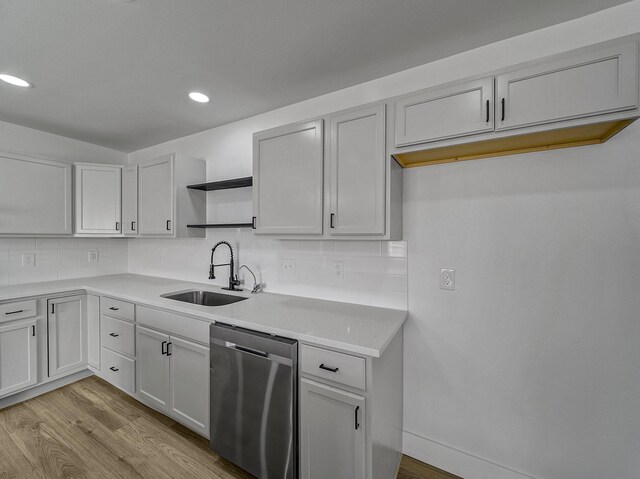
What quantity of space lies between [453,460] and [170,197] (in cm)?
294

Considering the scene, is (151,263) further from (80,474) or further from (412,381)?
(412,381)

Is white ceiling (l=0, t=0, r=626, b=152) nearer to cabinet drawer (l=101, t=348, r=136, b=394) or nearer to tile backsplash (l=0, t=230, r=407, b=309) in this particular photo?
tile backsplash (l=0, t=230, r=407, b=309)

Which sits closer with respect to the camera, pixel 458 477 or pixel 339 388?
pixel 339 388

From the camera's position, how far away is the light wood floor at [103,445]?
1.72m

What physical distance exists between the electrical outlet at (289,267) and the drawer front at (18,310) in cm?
219

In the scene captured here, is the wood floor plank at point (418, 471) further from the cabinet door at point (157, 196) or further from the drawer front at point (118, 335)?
the cabinet door at point (157, 196)

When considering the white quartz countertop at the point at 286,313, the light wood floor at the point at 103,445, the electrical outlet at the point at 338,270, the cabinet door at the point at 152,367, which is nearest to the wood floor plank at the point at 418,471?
the light wood floor at the point at 103,445

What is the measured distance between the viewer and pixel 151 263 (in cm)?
341

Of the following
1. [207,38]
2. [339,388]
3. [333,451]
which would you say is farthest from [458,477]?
[207,38]

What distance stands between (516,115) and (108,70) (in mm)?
2365

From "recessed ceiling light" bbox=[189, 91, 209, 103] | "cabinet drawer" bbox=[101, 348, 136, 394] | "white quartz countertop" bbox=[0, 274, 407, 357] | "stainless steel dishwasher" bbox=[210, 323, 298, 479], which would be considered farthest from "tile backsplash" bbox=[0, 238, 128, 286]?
"stainless steel dishwasher" bbox=[210, 323, 298, 479]

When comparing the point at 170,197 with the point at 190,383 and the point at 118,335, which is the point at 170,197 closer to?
the point at 118,335

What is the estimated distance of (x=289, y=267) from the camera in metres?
2.32

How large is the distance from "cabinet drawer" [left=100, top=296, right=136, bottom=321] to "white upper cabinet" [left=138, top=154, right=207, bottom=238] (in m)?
0.68
